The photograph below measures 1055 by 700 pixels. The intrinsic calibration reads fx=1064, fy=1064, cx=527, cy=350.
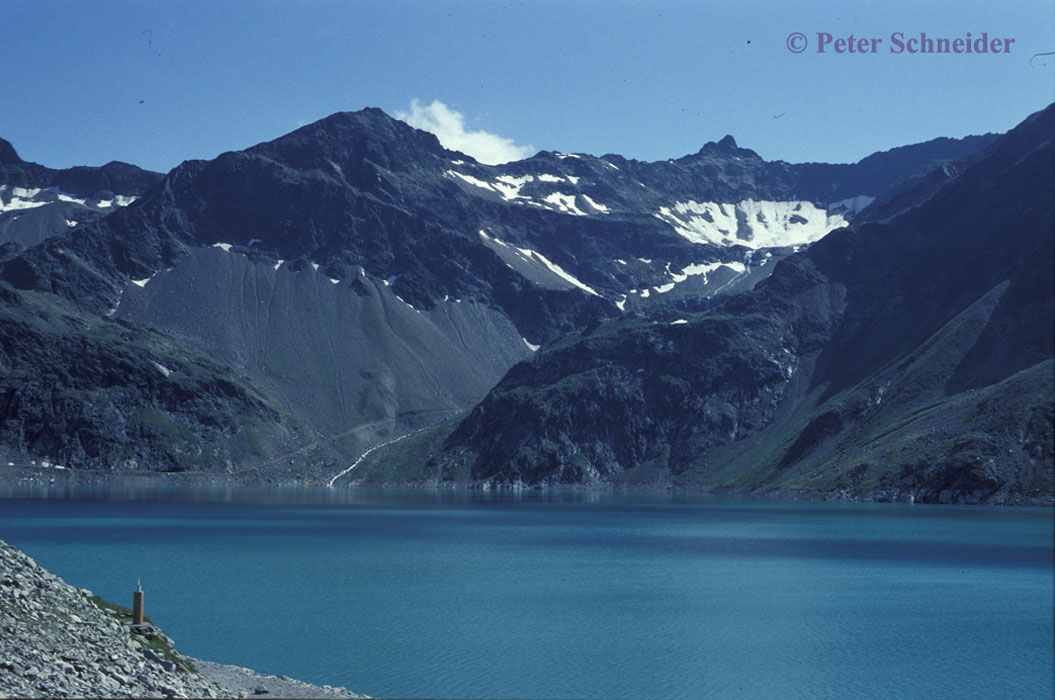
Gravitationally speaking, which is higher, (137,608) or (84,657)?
(137,608)

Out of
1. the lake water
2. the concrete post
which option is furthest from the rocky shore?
the lake water

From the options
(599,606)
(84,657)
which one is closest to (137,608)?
(84,657)

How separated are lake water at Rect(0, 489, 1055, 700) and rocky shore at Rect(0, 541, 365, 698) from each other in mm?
7774

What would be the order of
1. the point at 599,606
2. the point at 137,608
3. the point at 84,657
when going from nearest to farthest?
the point at 84,657
the point at 137,608
the point at 599,606

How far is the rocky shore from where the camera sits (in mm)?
37906

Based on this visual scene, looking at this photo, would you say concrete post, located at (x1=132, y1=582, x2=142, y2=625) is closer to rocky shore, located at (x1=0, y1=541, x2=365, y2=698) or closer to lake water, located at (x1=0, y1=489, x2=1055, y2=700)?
rocky shore, located at (x1=0, y1=541, x2=365, y2=698)

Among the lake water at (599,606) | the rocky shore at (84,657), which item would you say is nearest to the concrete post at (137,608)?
the rocky shore at (84,657)

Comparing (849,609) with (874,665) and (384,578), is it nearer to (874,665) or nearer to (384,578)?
(874,665)

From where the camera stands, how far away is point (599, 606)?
3233 inches

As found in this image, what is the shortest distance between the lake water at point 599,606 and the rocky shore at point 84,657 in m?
7.77

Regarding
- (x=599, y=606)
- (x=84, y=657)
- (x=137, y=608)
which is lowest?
(x=599, y=606)

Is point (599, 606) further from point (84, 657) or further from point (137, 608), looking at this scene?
point (84, 657)

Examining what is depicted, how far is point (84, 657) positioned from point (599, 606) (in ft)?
156

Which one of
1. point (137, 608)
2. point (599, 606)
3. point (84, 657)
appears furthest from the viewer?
point (599, 606)
